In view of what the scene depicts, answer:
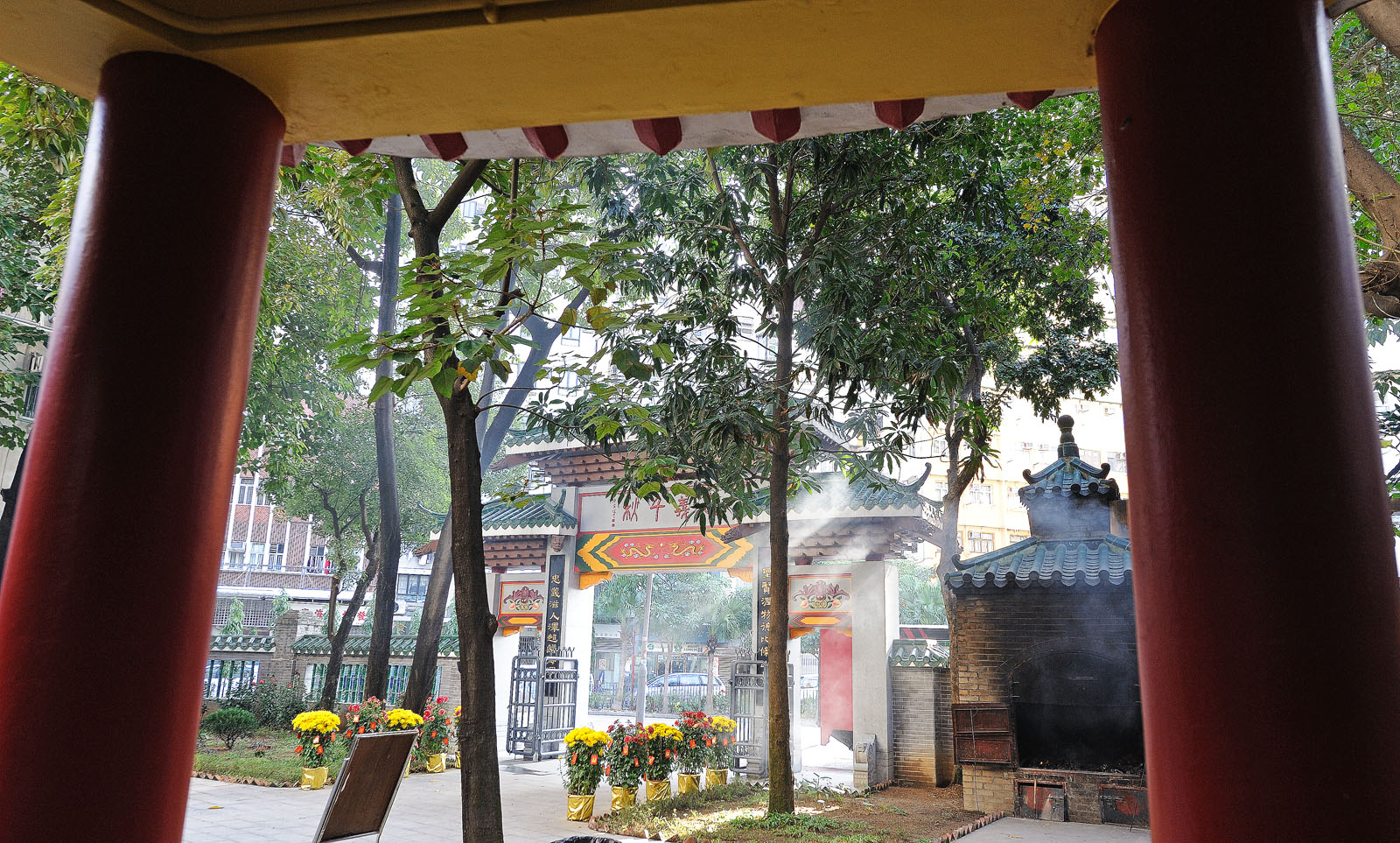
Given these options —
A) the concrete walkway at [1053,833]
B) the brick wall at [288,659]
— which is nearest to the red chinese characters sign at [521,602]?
the brick wall at [288,659]

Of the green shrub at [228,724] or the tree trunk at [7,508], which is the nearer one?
the tree trunk at [7,508]

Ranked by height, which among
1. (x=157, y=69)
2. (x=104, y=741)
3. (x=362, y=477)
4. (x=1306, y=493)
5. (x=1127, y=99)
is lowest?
(x=104, y=741)

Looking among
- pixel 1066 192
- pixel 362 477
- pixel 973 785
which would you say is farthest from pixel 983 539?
pixel 1066 192

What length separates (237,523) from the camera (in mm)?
35938

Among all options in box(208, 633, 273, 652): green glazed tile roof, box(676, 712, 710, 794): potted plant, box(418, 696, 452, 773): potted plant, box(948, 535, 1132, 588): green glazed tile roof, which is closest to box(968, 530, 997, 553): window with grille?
box(208, 633, 273, 652): green glazed tile roof

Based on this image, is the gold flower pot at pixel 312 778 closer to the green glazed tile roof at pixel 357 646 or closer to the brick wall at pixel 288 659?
→ the green glazed tile roof at pixel 357 646

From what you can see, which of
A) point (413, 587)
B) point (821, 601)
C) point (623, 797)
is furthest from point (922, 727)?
point (413, 587)

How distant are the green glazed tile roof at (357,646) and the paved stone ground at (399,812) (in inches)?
202

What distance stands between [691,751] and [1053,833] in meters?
3.54

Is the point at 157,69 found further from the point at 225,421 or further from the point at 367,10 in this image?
the point at 225,421

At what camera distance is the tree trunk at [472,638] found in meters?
4.59

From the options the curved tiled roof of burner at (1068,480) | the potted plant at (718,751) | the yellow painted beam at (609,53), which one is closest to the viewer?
the yellow painted beam at (609,53)

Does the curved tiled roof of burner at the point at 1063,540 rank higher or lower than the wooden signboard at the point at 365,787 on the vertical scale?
higher

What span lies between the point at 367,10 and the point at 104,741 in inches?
69.4
